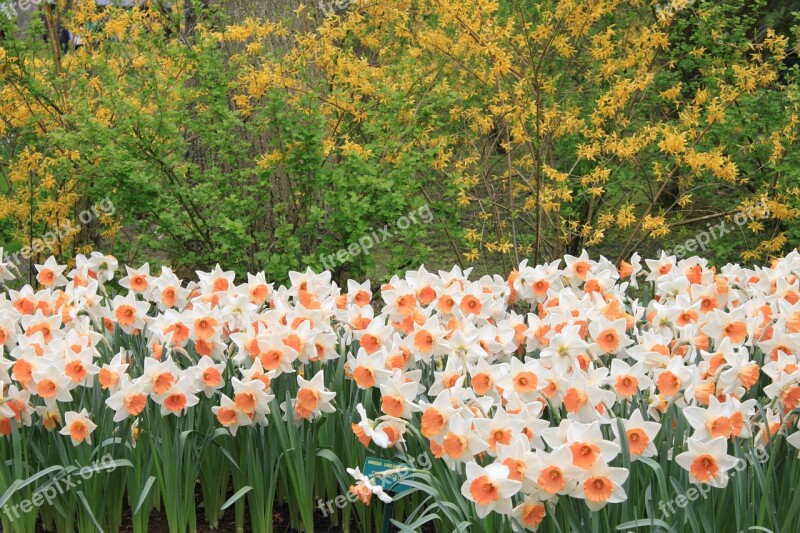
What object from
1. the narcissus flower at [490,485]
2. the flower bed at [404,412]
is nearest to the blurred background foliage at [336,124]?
the flower bed at [404,412]

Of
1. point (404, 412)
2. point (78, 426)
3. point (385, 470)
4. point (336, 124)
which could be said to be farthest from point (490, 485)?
point (336, 124)

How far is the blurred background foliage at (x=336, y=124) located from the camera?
5094 mm

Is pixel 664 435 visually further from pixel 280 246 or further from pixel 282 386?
pixel 280 246

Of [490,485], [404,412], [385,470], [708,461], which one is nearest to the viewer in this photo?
[490,485]

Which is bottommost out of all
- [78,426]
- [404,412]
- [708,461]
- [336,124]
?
[708,461]

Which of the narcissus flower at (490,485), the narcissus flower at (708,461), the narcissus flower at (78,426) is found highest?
the narcissus flower at (78,426)

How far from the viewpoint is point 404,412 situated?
2.78 m

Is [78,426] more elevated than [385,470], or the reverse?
[78,426]

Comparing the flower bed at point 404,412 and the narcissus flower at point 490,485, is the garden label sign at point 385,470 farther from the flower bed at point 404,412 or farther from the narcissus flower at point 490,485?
the narcissus flower at point 490,485

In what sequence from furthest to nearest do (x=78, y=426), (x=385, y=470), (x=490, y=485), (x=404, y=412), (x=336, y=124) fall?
(x=336, y=124) < (x=78, y=426) < (x=404, y=412) < (x=385, y=470) < (x=490, y=485)

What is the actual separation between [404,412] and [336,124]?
3.04 metres

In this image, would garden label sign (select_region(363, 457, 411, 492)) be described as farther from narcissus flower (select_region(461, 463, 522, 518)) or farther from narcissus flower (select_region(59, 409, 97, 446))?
narcissus flower (select_region(59, 409, 97, 446))

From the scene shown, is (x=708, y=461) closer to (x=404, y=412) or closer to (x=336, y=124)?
(x=404, y=412)

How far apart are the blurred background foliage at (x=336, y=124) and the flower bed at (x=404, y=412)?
143 cm
